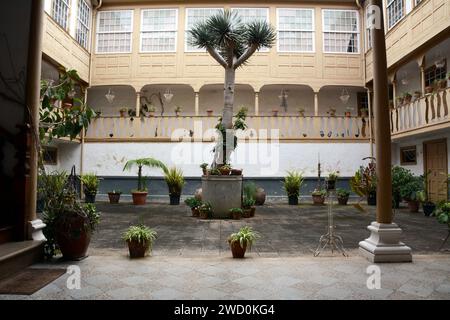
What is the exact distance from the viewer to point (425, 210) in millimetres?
9055

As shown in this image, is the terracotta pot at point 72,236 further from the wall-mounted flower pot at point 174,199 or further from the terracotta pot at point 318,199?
the terracotta pot at point 318,199

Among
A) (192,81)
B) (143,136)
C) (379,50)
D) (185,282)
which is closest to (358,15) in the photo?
(192,81)

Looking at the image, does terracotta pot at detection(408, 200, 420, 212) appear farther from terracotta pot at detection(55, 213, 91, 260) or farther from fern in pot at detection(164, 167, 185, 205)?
→ terracotta pot at detection(55, 213, 91, 260)

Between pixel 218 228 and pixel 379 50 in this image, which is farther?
pixel 218 228

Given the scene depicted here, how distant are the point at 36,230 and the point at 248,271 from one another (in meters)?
2.70

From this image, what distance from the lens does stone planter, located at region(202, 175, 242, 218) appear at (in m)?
8.12

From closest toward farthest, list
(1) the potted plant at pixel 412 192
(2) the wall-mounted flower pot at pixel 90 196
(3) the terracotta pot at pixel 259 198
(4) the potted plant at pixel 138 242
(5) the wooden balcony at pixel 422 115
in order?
(4) the potted plant at pixel 138 242
(5) the wooden balcony at pixel 422 115
(1) the potted plant at pixel 412 192
(3) the terracotta pot at pixel 259 198
(2) the wall-mounted flower pot at pixel 90 196

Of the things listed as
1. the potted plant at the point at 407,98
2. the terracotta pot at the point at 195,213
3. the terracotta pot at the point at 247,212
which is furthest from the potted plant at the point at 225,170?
the potted plant at the point at 407,98

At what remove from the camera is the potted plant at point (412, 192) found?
31.6 feet

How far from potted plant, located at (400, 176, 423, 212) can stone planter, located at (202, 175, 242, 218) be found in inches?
215

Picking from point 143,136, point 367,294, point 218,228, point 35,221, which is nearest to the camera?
point 367,294

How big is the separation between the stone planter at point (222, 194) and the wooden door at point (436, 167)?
6.34 m

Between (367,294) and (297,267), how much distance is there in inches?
37.3
